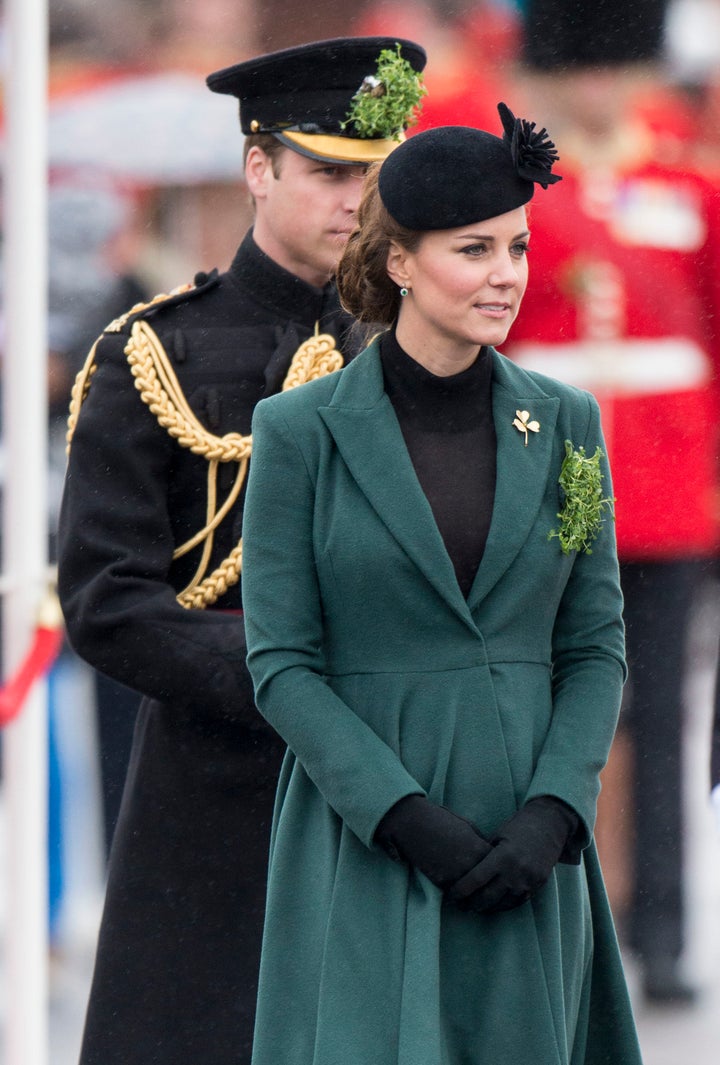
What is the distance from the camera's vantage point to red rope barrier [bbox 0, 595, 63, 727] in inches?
188

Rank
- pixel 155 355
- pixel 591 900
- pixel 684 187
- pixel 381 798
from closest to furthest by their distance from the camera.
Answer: pixel 381 798, pixel 591 900, pixel 155 355, pixel 684 187

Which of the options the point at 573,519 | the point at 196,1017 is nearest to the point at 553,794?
the point at 573,519

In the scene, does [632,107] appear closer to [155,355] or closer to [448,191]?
[155,355]

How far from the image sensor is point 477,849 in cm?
290

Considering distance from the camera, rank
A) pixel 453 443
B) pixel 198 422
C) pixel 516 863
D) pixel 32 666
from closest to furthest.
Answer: pixel 516 863, pixel 453 443, pixel 198 422, pixel 32 666

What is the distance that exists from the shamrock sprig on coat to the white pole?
1947mm

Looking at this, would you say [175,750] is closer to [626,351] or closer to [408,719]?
[408,719]

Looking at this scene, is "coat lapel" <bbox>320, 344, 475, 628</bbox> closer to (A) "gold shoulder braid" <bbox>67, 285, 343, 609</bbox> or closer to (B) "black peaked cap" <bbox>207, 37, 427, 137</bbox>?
(A) "gold shoulder braid" <bbox>67, 285, 343, 609</bbox>

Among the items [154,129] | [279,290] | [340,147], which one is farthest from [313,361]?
[154,129]

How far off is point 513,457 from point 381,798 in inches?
20.0

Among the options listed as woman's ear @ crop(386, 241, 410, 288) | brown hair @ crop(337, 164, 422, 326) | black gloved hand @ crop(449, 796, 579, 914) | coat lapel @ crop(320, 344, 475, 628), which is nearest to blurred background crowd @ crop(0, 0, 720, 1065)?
brown hair @ crop(337, 164, 422, 326)

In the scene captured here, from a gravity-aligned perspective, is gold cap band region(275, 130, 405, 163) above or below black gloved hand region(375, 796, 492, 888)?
above

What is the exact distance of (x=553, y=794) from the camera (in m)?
2.97

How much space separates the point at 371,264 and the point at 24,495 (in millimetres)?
1822
